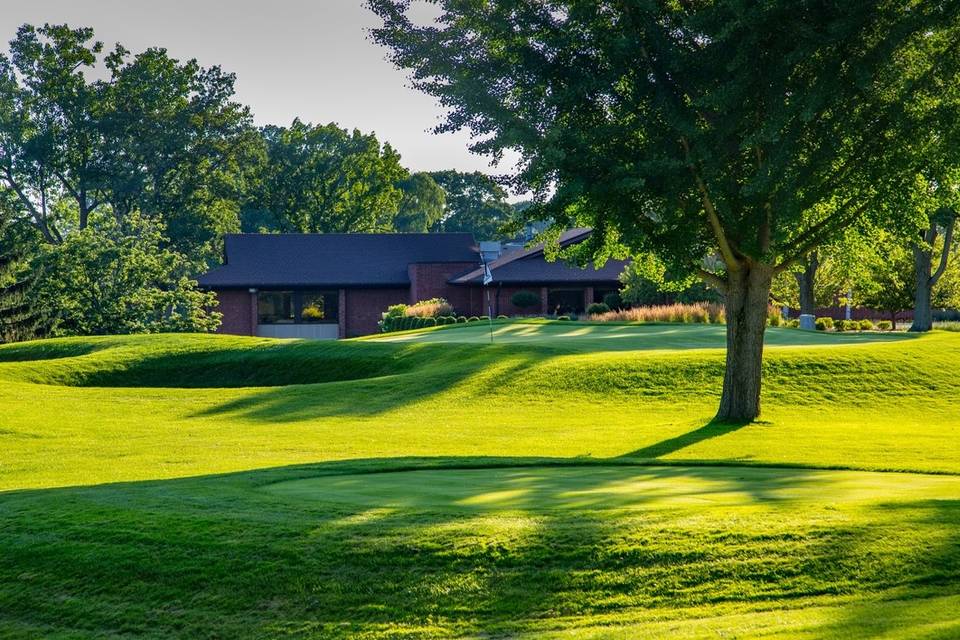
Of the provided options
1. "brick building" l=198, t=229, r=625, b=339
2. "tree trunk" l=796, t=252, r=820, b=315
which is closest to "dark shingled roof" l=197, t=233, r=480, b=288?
"brick building" l=198, t=229, r=625, b=339

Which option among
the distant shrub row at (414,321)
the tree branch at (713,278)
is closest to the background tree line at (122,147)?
the distant shrub row at (414,321)

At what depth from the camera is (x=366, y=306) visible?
62.5 m

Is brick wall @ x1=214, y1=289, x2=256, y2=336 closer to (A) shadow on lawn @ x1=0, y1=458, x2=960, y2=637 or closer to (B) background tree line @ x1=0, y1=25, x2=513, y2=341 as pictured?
(B) background tree line @ x1=0, y1=25, x2=513, y2=341

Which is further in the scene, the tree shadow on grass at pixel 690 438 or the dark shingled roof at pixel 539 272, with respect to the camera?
the dark shingled roof at pixel 539 272

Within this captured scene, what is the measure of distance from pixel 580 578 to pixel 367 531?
5.58ft

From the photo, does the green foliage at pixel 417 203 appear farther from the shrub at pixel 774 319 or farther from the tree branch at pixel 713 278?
the tree branch at pixel 713 278

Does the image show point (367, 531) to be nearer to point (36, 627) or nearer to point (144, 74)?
point (36, 627)

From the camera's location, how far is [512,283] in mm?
58625

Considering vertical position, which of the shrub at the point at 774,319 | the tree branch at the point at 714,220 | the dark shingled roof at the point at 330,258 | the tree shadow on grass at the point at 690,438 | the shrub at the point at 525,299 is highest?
the dark shingled roof at the point at 330,258

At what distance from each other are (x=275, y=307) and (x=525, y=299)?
1406 centimetres

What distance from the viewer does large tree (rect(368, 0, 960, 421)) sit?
17312mm

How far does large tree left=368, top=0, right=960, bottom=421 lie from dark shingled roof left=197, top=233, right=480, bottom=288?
43105mm

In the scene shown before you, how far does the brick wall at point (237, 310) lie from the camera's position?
60281mm

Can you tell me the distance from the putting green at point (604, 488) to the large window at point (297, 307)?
4869cm
